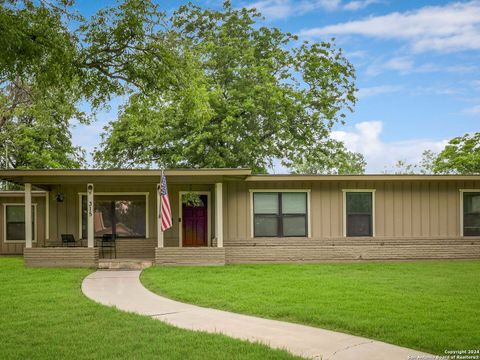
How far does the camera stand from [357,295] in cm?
989

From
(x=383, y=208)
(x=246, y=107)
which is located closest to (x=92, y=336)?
(x=383, y=208)

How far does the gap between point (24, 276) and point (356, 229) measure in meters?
10.1

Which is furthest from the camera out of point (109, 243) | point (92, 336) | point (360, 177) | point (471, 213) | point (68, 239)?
point (471, 213)

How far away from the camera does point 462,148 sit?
36.7 m

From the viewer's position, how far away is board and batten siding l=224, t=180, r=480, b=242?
17.7m

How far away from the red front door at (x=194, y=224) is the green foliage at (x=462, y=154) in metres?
21.7

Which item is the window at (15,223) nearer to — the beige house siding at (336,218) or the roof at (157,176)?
the beige house siding at (336,218)

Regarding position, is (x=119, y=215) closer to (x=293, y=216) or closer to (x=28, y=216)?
(x=28, y=216)

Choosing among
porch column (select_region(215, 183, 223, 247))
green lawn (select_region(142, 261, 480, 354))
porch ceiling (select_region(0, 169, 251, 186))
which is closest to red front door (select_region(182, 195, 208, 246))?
porch ceiling (select_region(0, 169, 251, 186))

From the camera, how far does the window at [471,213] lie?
59.7ft

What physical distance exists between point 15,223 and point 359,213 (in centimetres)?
1270

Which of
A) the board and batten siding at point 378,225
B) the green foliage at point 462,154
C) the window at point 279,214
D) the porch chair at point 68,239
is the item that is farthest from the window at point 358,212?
the green foliage at point 462,154

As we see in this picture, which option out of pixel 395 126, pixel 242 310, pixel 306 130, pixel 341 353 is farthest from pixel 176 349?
pixel 395 126

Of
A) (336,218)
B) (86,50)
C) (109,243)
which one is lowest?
(109,243)
